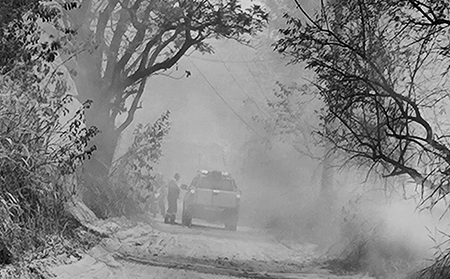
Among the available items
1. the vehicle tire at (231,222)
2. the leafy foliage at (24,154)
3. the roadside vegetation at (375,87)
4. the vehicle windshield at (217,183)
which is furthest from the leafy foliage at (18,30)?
the vehicle windshield at (217,183)

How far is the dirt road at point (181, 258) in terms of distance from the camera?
454 inches

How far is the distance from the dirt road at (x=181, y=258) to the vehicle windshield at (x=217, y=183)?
5.74 metres

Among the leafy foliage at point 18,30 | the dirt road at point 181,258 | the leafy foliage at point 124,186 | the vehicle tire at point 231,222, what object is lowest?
the dirt road at point 181,258

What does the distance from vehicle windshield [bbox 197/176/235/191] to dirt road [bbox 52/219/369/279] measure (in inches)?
226

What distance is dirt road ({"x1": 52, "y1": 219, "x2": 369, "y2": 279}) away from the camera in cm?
1153

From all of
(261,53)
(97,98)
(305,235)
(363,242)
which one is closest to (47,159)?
(363,242)

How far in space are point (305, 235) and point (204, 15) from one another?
31.9ft

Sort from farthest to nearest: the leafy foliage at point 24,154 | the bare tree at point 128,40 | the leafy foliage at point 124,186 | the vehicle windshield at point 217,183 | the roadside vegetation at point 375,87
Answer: the vehicle windshield at point 217,183 → the leafy foliage at point 124,186 → the bare tree at point 128,40 → the roadside vegetation at point 375,87 → the leafy foliage at point 24,154

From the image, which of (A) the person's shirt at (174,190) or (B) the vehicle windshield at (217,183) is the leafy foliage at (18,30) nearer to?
(A) the person's shirt at (174,190)

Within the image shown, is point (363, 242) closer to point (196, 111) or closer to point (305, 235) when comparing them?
point (305, 235)

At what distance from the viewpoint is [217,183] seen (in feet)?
93.2

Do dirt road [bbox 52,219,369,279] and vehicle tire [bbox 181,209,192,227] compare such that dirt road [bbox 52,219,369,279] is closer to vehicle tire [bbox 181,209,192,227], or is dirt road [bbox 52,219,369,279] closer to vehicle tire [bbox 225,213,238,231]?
vehicle tire [bbox 181,209,192,227]

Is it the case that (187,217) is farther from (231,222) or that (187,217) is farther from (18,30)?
(18,30)

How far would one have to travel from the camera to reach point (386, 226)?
16.6 metres
